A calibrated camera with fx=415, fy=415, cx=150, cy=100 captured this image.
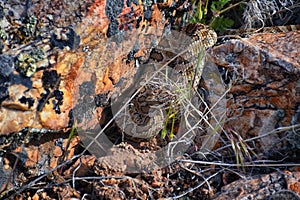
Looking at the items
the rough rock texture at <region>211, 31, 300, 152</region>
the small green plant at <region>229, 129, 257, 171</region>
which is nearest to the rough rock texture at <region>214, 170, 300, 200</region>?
the small green plant at <region>229, 129, 257, 171</region>

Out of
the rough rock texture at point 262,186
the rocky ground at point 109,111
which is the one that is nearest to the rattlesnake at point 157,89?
the rocky ground at point 109,111

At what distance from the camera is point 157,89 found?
2.72m

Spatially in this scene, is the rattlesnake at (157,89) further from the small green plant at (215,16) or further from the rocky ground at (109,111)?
the small green plant at (215,16)

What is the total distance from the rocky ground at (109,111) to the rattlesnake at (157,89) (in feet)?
0.26

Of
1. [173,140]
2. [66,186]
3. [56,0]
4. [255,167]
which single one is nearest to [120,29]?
[56,0]

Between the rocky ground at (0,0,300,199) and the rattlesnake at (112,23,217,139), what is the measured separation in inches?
3.1

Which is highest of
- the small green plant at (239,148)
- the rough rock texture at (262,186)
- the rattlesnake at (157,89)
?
the rattlesnake at (157,89)

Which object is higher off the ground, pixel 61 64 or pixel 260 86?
pixel 61 64

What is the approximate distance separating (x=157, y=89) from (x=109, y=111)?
34cm

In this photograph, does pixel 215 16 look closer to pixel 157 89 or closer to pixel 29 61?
pixel 157 89

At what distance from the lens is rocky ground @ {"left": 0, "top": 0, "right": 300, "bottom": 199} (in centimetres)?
219

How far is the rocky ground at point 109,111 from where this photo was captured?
2188 mm

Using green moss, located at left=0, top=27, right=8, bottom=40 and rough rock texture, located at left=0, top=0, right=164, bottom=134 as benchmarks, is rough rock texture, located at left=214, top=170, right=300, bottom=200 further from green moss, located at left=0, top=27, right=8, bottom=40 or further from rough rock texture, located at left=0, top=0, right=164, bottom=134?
green moss, located at left=0, top=27, right=8, bottom=40

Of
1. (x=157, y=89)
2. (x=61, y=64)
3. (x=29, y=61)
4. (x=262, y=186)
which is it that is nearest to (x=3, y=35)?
(x=29, y=61)
